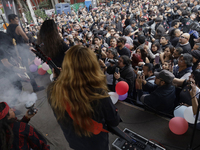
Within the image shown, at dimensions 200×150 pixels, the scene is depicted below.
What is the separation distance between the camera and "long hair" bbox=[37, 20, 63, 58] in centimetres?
199

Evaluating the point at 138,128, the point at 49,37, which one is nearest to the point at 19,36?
the point at 49,37

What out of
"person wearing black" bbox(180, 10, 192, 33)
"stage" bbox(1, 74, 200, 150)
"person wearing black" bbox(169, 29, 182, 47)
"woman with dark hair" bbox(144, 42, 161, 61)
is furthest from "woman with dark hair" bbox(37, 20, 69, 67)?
"person wearing black" bbox(180, 10, 192, 33)

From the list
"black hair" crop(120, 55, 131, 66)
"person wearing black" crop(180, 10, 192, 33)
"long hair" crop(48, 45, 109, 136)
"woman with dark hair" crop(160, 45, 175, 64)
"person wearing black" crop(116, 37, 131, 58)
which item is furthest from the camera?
"person wearing black" crop(180, 10, 192, 33)

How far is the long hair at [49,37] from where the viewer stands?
6.52ft

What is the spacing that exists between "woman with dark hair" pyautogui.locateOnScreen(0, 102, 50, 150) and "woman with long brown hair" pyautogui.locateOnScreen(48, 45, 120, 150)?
0.42 metres

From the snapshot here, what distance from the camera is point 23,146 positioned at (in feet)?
3.73

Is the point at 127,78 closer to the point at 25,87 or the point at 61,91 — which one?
the point at 61,91

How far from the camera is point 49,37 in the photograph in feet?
6.55

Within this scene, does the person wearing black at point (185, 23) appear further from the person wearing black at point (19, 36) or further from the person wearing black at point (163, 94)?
the person wearing black at point (19, 36)

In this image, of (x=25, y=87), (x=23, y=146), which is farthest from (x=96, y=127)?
(x=25, y=87)

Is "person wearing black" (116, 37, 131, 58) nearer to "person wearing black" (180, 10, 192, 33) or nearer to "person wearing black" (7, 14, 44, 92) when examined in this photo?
"person wearing black" (7, 14, 44, 92)

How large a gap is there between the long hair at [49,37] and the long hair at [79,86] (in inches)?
50.3

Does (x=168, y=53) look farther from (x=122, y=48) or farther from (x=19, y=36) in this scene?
(x=19, y=36)

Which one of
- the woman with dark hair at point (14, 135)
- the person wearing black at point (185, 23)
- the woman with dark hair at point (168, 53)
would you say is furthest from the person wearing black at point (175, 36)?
the woman with dark hair at point (14, 135)
